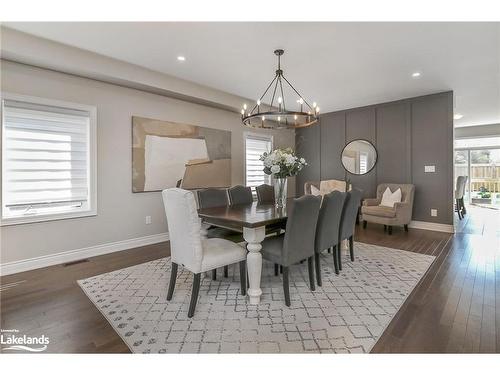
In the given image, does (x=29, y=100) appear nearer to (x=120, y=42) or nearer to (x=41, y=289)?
(x=120, y=42)

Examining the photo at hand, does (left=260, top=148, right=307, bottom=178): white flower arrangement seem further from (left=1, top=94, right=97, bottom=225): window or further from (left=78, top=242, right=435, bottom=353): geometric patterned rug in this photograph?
(left=1, top=94, right=97, bottom=225): window

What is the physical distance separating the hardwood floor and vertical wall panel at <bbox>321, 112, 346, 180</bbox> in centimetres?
294

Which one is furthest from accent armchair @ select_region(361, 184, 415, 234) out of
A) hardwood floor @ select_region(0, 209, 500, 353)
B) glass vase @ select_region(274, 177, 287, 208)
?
glass vase @ select_region(274, 177, 287, 208)

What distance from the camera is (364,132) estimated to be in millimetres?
5676

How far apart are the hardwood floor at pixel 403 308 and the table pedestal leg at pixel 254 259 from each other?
956 mm

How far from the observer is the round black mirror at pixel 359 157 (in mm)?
5620

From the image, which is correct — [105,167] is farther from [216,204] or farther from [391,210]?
[391,210]

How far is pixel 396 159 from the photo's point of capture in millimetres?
5273

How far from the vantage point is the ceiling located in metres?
2.54

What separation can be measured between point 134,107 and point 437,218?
5.65 metres

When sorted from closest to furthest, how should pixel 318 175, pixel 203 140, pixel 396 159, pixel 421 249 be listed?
pixel 421 249 < pixel 203 140 < pixel 396 159 < pixel 318 175

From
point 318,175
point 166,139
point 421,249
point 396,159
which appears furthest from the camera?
point 318,175

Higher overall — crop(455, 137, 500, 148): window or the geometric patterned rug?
crop(455, 137, 500, 148): window
